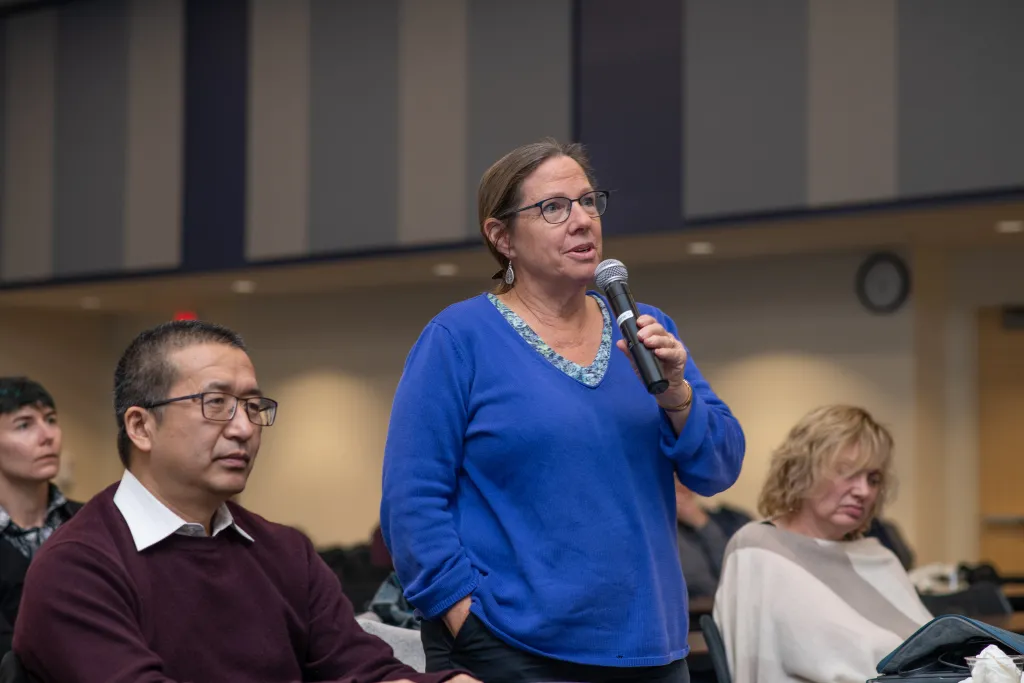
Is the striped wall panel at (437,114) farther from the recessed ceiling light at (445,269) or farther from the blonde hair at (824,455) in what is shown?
the blonde hair at (824,455)

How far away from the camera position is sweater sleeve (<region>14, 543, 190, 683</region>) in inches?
74.2

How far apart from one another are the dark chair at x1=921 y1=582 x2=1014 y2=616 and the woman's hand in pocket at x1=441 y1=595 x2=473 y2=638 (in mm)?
2763

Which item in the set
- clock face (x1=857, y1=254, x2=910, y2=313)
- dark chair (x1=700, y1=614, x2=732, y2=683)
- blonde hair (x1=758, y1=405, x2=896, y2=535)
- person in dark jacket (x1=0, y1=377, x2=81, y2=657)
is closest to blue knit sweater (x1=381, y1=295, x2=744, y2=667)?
dark chair (x1=700, y1=614, x2=732, y2=683)

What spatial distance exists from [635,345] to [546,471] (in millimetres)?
260

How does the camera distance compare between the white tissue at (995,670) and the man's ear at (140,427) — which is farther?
the man's ear at (140,427)

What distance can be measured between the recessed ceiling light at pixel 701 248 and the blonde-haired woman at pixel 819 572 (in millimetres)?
4523

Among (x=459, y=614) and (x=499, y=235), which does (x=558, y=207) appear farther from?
(x=459, y=614)

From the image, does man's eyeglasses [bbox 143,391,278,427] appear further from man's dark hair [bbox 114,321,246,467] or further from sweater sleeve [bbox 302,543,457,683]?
sweater sleeve [bbox 302,543,457,683]

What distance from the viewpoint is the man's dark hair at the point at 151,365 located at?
6.91 feet

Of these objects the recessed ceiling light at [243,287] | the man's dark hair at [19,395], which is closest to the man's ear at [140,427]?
the man's dark hair at [19,395]

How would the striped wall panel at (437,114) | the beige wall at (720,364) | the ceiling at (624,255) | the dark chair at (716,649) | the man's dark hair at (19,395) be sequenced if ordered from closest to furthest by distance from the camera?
the dark chair at (716,649) < the man's dark hair at (19,395) < the striped wall panel at (437,114) < the ceiling at (624,255) < the beige wall at (720,364)

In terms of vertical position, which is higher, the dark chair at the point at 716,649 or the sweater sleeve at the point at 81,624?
the sweater sleeve at the point at 81,624

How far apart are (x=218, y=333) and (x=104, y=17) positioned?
26.9 feet

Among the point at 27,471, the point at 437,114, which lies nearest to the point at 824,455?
the point at 27,471
